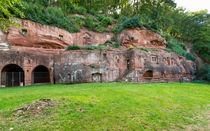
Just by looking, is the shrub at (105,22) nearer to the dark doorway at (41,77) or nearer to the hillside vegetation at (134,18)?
the hillside vegetation at (134,18)

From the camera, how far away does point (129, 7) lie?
38.4 m

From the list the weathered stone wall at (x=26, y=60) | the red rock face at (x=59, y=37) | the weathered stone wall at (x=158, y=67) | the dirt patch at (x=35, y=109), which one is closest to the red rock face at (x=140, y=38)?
the red rock face at (x=59, y=37)

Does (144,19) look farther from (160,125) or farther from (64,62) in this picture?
(160,125)

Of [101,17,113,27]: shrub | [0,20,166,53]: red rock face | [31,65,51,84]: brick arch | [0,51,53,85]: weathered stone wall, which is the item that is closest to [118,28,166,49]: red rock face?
[0,20,166,53]: red rock face

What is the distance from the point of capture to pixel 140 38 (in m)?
28.2

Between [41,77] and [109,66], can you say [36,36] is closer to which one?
[41,77]

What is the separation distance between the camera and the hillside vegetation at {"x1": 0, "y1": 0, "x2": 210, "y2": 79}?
27.1 m

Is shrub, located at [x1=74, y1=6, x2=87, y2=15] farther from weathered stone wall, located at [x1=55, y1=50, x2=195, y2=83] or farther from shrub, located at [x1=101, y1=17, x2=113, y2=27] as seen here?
weathered stone wall, located at [x1=55, y1=50, x2=195, y2=83]

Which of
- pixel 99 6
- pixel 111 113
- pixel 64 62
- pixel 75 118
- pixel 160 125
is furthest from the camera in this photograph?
pixel 99 6

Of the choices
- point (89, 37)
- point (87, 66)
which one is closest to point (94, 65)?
point (87, 66)

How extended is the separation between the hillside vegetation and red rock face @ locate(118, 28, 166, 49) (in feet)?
5.10

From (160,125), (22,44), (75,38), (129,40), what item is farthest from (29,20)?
(160,125)

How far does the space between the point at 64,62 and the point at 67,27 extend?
13.1 m

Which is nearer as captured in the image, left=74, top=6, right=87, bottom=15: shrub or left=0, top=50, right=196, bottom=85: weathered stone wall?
left=0, top=50, right=196, bottom=85: weathered stone wall
